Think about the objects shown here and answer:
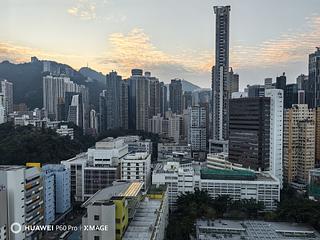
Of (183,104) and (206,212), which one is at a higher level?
(183,104)

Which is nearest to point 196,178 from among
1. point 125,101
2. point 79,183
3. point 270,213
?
point 270,213

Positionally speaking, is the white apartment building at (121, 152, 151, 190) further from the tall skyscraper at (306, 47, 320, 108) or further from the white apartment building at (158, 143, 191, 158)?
the tall skyscraper at (306, 47, 320, 108)

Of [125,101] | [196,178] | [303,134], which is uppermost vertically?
[125,101]

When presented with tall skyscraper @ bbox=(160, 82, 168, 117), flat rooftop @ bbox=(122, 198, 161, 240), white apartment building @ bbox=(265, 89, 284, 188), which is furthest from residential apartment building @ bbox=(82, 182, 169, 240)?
tall skyscraper @ bbox=(160, 82, 168, 117)

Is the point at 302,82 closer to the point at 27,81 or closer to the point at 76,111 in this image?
the point at 76,111

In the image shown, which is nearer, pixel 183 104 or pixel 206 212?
pixel 206 212

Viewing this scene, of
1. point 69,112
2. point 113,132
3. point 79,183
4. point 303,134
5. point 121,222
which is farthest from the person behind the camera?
point 69,112

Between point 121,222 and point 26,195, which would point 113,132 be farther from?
point 121,222
